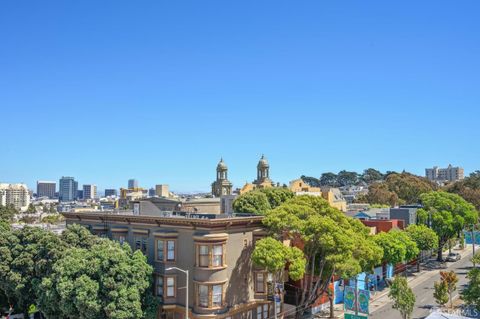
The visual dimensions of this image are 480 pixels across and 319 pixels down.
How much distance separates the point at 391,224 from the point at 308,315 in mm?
22062

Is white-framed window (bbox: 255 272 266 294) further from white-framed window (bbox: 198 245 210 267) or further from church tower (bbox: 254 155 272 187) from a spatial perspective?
church tower (bbox: 254 155 272 187)

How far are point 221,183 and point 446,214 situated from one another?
2173 inches

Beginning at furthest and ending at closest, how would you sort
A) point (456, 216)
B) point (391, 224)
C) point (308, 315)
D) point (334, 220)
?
point (456, 216)
point (391, 224)
point (308, 315)
point (334, 220)

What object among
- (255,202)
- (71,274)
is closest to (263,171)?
(255,202)

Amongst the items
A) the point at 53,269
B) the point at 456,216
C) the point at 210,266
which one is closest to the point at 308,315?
the point at 210,266

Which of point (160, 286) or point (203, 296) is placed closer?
point (203, 296)

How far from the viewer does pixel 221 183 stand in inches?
4333

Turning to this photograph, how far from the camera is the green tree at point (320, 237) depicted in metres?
37.7

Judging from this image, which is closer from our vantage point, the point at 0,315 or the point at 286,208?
the point at 286,208

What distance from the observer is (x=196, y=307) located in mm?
34688

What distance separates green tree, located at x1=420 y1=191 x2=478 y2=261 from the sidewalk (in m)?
3.93

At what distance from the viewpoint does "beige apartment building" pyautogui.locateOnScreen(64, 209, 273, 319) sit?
114 feet

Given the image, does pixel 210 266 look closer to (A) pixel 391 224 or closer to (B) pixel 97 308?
(B) pixel 97 308

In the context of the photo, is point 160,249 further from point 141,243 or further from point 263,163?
point 263,163
